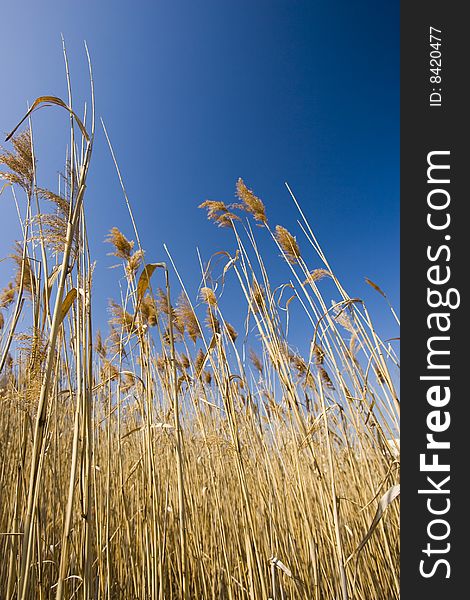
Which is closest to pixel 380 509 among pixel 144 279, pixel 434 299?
pixel 434 299

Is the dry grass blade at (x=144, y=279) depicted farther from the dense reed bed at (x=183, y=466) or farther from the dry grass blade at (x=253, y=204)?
the dry grass blade at (x=253, y=204)

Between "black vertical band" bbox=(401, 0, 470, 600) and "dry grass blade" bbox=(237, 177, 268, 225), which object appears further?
"dry grass blade" bbox=(237, 177, 268, 225)

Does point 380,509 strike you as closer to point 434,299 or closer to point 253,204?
point 434,299

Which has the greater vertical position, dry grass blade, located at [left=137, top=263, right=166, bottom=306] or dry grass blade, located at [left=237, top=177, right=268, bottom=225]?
dry grass blade, located at [left=237, top=177, right=268, bottom=225]

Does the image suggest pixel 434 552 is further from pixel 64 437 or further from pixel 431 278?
pixel 64 437

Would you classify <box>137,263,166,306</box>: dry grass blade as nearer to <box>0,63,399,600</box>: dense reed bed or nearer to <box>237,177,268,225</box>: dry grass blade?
<box>0,63,399,600</box>: dense reed bed

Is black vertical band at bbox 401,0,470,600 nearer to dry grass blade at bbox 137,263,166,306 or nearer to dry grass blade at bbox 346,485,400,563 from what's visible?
dry grass blade at bbox 346,485,400,563

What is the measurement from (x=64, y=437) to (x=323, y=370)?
5.79 ft

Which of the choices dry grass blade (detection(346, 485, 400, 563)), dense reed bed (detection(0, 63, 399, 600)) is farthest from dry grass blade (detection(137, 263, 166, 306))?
dry grass blade (detection(346, 485, 400, 563))

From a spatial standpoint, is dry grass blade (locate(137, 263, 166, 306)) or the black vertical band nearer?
dry grass blade (locate(137, 263, 166, 306))

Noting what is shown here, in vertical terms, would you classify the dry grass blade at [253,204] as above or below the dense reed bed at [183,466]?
above

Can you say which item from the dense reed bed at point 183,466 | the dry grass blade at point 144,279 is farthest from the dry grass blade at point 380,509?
the dry grass blade at point 144,279

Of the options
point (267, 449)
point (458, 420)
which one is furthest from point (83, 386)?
point (458, 420)

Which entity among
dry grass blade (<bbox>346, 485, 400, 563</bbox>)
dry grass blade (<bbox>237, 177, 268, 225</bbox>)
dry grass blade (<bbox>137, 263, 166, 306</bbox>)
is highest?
dry grass blade (<bbox>237, 177, 268, 225</bbox>)
